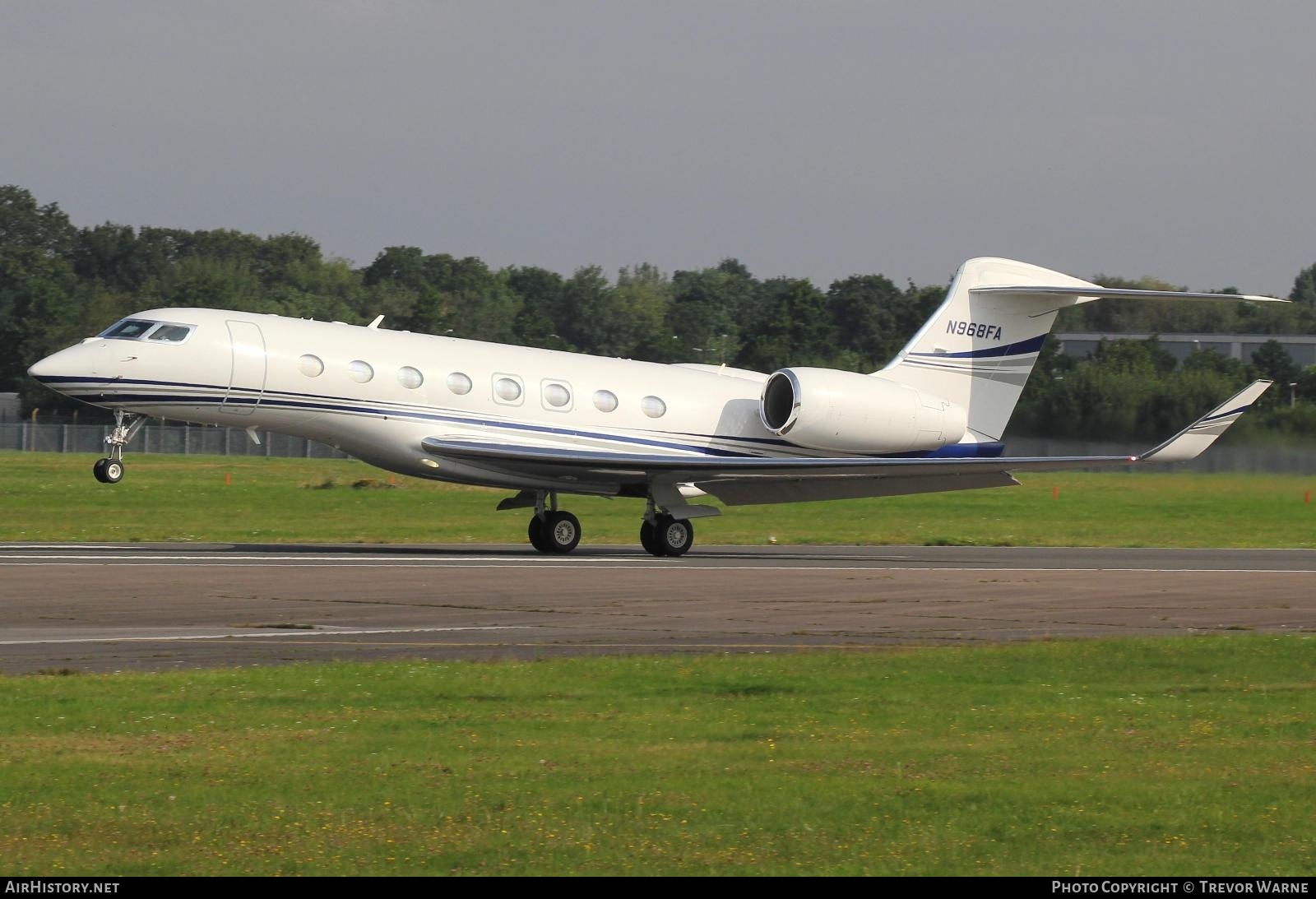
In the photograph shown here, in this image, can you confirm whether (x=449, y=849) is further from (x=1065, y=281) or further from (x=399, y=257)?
(x=399, y=257)

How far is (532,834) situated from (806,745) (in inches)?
104

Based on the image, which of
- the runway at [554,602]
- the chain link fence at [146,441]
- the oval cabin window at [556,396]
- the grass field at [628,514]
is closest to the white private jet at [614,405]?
the oval cabin window at [556,396]

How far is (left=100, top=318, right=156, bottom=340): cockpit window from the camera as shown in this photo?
23.9m

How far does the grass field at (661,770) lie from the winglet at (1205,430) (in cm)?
1078

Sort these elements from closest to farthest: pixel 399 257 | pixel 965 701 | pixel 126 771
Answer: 1. pixel 126 771
2. pixel 965 701
3. pixel 399 257

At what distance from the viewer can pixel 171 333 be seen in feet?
78.3

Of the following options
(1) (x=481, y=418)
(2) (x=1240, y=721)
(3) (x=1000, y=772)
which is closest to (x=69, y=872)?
(3) (x=1000, y=772)

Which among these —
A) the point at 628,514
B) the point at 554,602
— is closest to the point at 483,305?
the point at 628,514

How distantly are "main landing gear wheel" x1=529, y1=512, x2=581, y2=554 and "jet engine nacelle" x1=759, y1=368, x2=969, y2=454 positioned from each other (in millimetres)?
3966

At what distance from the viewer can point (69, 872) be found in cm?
657

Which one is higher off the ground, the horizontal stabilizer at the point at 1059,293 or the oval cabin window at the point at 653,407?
the horizontal stabilizer at the point at 1059,293

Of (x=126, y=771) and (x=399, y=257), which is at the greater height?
(x=399, y=257)

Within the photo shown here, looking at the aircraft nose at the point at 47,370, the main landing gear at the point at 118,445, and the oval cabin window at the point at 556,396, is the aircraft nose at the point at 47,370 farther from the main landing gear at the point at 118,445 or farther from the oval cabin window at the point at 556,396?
the oval cabin window at the point at 556,396

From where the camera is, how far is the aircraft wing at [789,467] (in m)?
23.7
